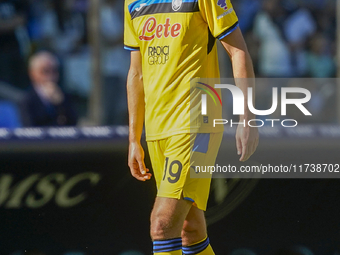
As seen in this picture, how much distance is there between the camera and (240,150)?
2.85m

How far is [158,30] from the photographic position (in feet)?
9.66

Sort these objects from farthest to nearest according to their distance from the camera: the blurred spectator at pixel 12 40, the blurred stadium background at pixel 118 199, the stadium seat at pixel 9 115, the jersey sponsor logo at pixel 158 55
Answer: the blurred spectator at pixel 12 40
the stadium seat at pixel 9 115
the blurred stadium background at pixel 118 199
the jersey sponsor logo at pixel 158 55

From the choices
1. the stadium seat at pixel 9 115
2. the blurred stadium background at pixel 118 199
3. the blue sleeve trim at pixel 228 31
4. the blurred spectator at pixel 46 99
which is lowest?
the blurred stadium background at pixel 118 199

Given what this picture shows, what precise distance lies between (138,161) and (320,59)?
9.11 feet

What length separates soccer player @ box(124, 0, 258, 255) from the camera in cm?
280

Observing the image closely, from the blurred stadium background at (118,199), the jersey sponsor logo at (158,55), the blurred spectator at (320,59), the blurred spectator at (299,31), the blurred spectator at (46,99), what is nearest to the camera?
the jersey sponsor logo at (158,55)

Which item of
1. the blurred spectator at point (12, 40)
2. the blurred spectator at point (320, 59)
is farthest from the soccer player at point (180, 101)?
the blurred spectator at point (320, 59)

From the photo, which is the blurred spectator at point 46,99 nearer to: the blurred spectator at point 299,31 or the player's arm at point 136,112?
the player's arm at point 136,112

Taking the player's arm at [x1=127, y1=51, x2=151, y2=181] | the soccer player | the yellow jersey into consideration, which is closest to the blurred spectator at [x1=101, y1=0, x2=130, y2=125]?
the player's arm at [x1=127, y1=51, x2=151, y2=181]

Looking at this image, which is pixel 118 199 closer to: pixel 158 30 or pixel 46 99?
pixel 46 99

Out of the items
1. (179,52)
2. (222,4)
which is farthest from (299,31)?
(179,52)

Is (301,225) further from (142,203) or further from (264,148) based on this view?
(142,203)

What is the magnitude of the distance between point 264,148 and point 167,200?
54.3 inches

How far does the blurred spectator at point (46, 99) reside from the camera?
169 inches
